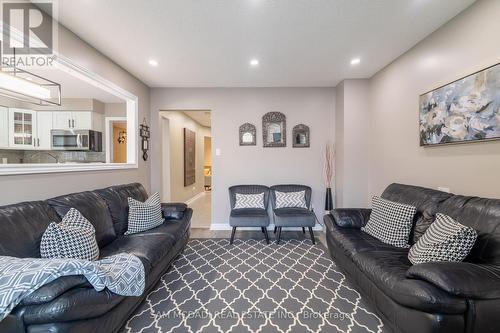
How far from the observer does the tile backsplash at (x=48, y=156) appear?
4219 millimetres

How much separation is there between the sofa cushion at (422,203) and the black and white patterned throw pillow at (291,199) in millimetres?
1482

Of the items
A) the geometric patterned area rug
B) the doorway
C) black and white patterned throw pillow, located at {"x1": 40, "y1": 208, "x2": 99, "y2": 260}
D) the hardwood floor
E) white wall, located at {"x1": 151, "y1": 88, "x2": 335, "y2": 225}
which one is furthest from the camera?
the doorway

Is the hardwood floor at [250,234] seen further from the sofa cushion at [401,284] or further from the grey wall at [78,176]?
the sofa cushion at [401,284]

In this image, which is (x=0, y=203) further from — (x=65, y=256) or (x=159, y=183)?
(x=159, y=183)

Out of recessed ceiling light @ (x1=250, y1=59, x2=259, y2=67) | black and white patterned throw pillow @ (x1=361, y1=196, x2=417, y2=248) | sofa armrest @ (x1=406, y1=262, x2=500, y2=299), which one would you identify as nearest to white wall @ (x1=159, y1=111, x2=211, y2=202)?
recessed ceiling light @ (x1=250, y1=59, x2=259, y2=67)

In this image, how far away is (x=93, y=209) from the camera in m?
2.22

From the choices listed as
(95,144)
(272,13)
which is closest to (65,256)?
(272,13)

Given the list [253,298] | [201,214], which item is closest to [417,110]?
[253,298]

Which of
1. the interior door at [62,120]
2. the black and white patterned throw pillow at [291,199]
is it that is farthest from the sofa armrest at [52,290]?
the interior door at [62,120]

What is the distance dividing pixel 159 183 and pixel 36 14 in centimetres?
285

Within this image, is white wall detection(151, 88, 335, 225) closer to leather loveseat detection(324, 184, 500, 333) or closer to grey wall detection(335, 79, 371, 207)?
grey wall detection(335, 79, 371, 207)

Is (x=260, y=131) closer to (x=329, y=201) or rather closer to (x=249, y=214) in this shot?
(x=249, y=214)

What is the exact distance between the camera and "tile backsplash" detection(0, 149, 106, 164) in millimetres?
4219

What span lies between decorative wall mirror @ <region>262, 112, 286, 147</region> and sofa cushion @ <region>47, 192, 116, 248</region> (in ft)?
8.91
